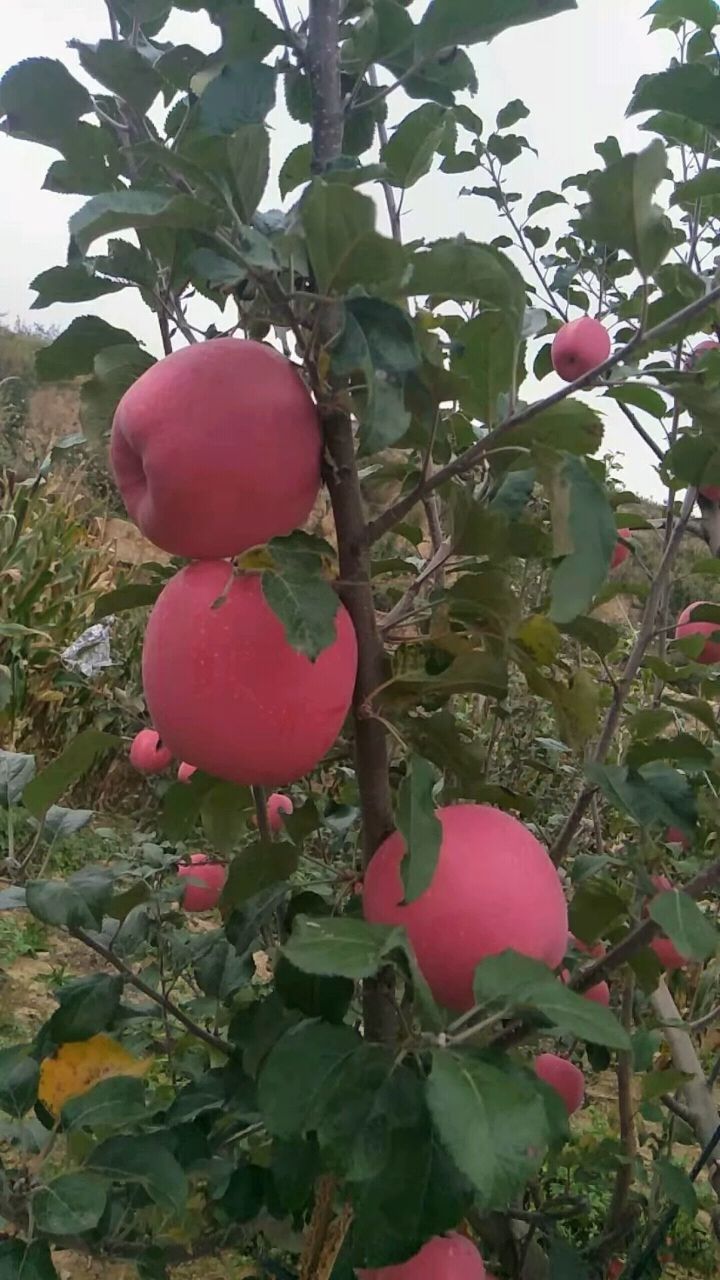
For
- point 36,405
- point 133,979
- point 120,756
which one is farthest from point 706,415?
point 36,405

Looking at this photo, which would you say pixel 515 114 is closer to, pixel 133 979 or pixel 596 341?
pixel 596 341

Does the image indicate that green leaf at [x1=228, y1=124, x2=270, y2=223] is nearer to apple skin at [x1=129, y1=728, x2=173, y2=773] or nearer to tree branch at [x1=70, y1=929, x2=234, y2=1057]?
tree branch at [x1=70, y1=929, x2=234, y2=1057]

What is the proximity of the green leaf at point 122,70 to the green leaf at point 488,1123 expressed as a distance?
1.97ft

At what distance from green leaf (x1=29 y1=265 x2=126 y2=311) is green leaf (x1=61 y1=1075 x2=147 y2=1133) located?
58 centimetres

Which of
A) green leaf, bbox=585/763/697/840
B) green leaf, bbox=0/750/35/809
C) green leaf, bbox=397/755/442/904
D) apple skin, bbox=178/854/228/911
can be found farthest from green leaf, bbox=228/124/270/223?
apple skin, bbox=178/854/228/911

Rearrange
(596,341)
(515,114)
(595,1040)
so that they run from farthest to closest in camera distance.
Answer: (515,114)
(596,341)
(595,1040)

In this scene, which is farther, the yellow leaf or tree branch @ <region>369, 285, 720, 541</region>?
the yellow leaf

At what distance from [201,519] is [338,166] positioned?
227 mm

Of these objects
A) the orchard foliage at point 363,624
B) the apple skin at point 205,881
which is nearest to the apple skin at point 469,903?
the orchard foliage at point 363,624

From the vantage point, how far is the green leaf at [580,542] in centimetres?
54

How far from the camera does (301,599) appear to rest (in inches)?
21.4

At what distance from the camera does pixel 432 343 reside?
0.69 metres

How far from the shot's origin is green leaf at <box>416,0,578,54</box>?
634mm

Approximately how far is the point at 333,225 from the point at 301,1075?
18.4 inches
